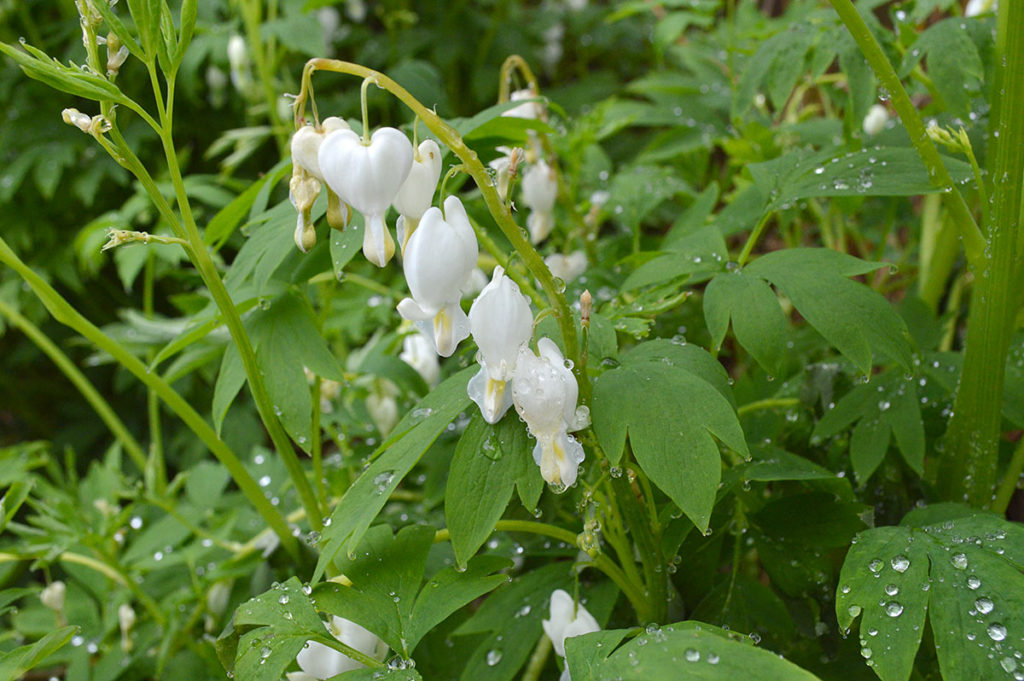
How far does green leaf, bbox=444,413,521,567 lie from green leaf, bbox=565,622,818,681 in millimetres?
134

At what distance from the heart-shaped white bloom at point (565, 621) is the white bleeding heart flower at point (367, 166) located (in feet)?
1.45

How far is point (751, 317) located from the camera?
35.7 inches

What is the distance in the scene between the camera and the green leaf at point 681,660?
66 cm

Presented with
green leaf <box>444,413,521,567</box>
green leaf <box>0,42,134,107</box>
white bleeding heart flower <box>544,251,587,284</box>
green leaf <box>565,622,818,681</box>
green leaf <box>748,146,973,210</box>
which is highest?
green leaf <box>0,42,134,107</box>

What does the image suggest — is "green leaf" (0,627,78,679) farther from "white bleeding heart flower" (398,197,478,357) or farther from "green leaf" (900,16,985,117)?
"green leaf" (900,16,985,117)

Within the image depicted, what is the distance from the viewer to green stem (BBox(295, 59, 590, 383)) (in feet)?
2.51

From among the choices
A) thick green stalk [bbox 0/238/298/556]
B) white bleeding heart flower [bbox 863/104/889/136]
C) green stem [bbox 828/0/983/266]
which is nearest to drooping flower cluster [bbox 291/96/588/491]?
thick green stalk [bbox 0/238/298/556]

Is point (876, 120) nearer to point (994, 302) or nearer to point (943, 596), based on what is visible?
point (994, 302)

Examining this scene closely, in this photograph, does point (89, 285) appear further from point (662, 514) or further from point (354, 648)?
point (662, 514)

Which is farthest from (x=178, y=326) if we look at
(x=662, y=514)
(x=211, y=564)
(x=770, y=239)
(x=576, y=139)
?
(x=770, y=239)

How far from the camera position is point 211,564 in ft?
4.81

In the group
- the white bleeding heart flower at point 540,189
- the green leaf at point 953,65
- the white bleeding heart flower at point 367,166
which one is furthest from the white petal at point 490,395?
the green leaf at point 953,65

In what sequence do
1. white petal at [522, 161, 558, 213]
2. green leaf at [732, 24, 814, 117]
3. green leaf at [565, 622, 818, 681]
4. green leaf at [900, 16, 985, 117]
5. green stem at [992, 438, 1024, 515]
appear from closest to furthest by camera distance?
green leaf at [565, 622, 818, 681]
green stem at [992, 438, 1024, 515]
green leaf at [900, 16, 985, 117]
green leaf at [732, 24, 814, 117]
white petal at [522, 161, 558, 213]

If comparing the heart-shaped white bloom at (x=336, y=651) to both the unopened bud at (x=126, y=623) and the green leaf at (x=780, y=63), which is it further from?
the green leaf at (x=780, y=63)
